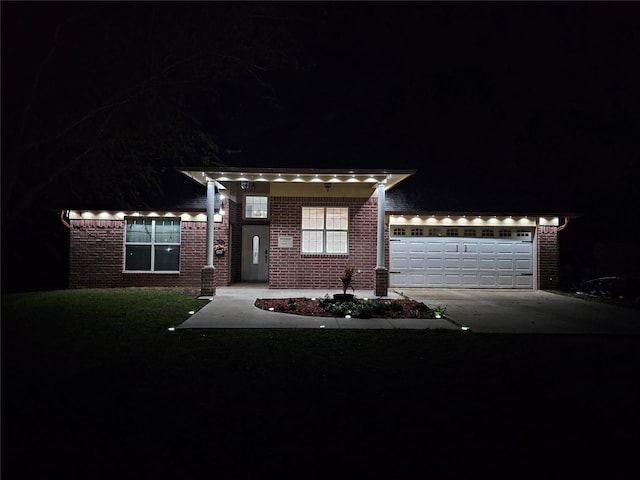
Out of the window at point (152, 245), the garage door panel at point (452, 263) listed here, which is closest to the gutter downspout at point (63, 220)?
the window at point (152, 245)

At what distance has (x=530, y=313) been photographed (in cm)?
1070

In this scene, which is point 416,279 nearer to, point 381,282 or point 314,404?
point 381,282

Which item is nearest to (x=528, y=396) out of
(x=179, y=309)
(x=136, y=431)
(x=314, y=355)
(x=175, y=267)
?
(x=314, y=355)

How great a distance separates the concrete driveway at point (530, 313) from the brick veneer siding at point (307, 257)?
1.82 m

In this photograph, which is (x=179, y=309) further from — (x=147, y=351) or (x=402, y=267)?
(x=402, y=267)

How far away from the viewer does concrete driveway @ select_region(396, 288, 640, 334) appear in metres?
8.86

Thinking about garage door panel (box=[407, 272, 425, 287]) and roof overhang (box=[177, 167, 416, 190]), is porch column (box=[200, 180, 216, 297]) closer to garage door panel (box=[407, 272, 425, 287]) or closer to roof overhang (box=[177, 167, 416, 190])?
roof overhang (box=[177, 167, 416, 190])

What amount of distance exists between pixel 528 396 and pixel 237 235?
45.1 ft

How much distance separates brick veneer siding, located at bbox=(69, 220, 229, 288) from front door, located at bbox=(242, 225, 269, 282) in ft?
7.18

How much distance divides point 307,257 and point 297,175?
2.86 m

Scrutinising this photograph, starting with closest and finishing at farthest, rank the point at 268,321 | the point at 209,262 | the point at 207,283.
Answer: the point at 268,321 < the point at 207,283 < the point at 209,262

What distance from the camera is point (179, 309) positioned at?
35.0ft

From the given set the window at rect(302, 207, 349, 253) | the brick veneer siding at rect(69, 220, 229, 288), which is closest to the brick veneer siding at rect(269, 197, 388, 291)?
the window at rect(302, 207, 349, 253)

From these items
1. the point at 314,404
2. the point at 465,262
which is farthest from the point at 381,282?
the point at 314,404
